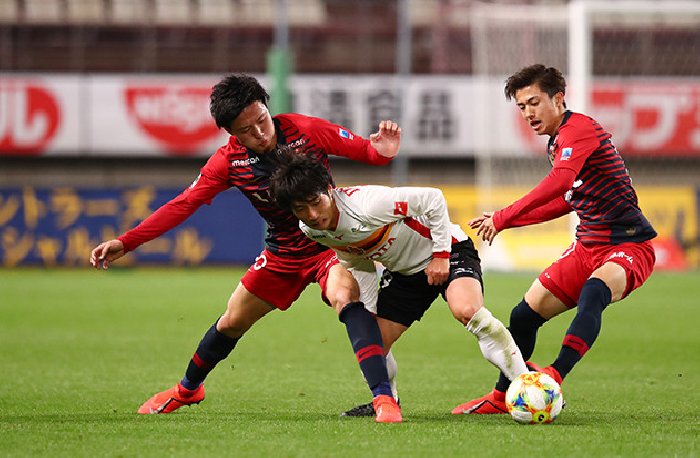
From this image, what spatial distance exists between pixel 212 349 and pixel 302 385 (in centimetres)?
141

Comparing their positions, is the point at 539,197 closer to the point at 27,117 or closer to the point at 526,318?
the point at 526,318

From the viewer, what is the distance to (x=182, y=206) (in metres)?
6.44

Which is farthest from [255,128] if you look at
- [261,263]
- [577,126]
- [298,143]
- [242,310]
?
[577,126]

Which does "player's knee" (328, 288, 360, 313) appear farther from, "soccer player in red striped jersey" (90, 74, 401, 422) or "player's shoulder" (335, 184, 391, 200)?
"player's shoulder" (335, 184, 391, 200)

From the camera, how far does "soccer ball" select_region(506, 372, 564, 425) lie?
5.65 meters

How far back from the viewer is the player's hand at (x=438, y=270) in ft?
19.2

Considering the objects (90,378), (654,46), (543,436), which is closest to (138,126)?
(654,46)

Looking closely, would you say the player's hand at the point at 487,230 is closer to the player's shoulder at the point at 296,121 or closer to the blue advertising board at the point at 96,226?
the player's shoulder at the point at 296,121

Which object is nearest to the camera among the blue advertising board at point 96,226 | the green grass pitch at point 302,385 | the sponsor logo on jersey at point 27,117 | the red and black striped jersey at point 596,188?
the green grass pitch at point 302,385

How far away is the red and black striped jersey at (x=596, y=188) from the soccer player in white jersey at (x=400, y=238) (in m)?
0.51

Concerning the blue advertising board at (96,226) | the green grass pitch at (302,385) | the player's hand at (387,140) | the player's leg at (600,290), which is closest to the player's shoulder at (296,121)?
the player's hand at (387,140)

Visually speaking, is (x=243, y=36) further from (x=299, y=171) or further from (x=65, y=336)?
(x=299, y=171)

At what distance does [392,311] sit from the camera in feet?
21.0

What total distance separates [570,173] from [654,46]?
1804 centimetres
